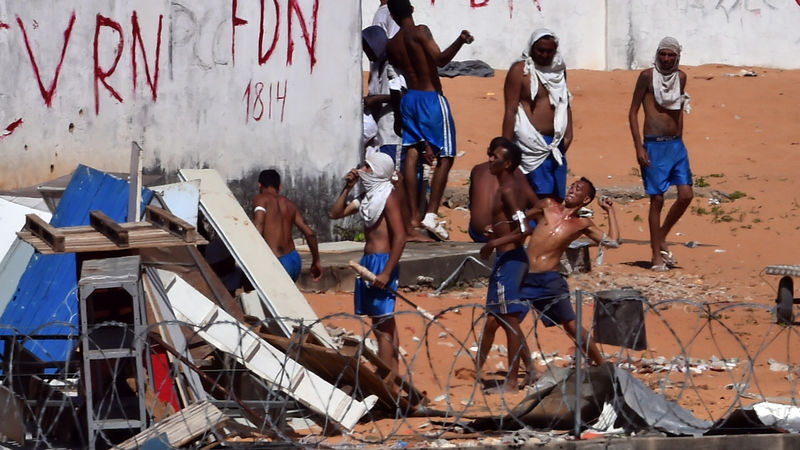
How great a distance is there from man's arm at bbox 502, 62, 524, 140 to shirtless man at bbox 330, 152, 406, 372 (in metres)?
1.82

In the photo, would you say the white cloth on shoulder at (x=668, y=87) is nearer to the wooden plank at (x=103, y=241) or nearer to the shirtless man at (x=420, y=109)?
the shirtless man at (x=420, y=109)

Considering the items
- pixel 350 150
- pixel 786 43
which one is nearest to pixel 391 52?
pixel 350 150

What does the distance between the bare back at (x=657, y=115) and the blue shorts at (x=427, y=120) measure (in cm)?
152

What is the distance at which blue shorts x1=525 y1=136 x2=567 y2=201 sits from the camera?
995 cm

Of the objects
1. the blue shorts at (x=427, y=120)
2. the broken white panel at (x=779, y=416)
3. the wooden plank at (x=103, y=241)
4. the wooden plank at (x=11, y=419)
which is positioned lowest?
the wooden plank at (x=11, y=419)

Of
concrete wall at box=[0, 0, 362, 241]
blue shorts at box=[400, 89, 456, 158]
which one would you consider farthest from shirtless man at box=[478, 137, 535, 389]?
concrete wall at box=[0, 0, 362, 241]

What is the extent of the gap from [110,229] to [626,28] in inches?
563

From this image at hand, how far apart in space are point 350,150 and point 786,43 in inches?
423

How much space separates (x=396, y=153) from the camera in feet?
37.0

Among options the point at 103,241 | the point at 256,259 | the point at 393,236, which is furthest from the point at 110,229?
the point at 256,259

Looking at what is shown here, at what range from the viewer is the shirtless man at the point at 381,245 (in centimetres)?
794

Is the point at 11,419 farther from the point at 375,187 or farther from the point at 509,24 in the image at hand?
the point at 509,24

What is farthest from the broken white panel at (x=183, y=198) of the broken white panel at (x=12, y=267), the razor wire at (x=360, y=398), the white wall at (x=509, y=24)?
the white wall at (x=509, y=24)

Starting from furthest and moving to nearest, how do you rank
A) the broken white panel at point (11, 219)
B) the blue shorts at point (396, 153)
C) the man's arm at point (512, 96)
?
the blue shorts at point (396, 153) < the man's arm at point (512, 96) < the broken white panel at point (11, 219)
